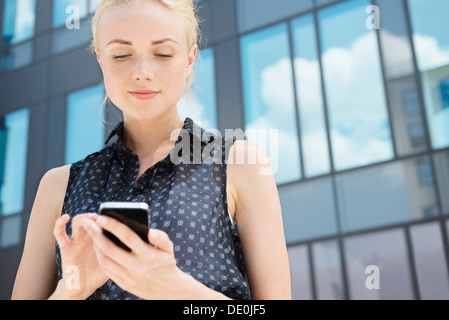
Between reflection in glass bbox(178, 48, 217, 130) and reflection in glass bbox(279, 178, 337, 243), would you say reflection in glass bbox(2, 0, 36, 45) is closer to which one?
reflection in glass bbox(178, 48, 217, 130)

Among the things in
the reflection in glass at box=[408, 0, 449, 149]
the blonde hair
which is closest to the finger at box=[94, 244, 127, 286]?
the blonde hair

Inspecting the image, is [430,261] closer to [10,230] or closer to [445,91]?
[445,91]

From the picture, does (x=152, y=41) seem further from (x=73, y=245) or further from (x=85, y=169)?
(x=73, y=245)

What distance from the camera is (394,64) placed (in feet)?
17.5

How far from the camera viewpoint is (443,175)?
502cm

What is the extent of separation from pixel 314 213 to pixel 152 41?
4.53m

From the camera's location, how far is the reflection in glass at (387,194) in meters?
5.05

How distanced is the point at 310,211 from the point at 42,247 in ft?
14.8

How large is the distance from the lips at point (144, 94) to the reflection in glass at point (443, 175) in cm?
449

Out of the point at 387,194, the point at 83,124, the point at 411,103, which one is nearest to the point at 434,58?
the point at 411,103

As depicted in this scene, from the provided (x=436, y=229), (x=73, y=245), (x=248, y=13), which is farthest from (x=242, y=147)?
(x=248, y=13)

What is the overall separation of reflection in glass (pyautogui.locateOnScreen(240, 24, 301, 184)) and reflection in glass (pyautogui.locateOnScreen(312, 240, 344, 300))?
81 centimetres

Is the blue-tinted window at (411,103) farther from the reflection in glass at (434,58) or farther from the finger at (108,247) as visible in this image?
the finger at (108,247)

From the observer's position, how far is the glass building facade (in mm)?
5035
